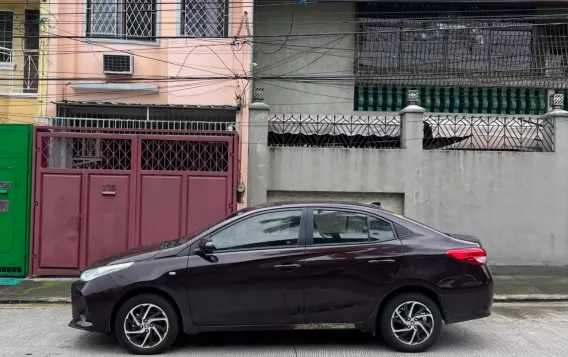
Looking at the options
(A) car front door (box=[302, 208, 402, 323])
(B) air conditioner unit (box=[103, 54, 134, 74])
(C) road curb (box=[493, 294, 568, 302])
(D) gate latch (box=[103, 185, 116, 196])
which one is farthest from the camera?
(B) air conditioner unit (box=[103, 54, 134, 74])

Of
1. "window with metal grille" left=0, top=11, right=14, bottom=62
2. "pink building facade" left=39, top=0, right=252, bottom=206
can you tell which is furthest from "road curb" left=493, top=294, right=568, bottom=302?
"window with metal grille" left=0, top=11, right=14, bottom=62

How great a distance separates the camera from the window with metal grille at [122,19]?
36.4 feet

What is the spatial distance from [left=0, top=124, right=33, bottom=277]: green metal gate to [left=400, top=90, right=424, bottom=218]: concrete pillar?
7.55 metres

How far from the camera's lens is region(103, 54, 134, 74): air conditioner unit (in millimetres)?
10883

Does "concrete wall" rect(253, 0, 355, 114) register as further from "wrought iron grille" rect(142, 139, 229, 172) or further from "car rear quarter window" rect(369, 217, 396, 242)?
"car rear quarter window" rect(369, 217, 396, 242)

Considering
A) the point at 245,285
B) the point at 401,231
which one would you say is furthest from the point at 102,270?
the point at 401,231

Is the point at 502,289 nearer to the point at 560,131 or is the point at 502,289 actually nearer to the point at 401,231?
the point at 560,131

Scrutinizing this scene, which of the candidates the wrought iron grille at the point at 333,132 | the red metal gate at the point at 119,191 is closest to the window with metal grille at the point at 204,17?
the wrought iron grille at the point at 333,132

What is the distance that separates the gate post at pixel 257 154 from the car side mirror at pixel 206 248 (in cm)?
533

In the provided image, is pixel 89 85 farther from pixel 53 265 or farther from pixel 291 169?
pixel 291 169

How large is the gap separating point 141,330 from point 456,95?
35.6 feet

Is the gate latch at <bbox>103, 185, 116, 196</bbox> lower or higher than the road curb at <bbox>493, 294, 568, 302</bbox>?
higher

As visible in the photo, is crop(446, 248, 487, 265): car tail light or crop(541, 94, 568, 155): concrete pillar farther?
crop(541, 94, 568, 155): concrete pillar

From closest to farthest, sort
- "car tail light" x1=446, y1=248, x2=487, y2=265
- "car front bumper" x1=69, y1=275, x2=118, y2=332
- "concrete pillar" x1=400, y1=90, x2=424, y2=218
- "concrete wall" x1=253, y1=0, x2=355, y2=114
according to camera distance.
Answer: "car front bumper" x1=69, y1=275, x2=118, y2=332, "car tail light" x1=446, y1=248, x2=487, y2=265, "concrete pillar" x1=400, y1=90, x2=424, y2=218, "concrete wall" x1=253, y1=0, x2=355, y2=114
